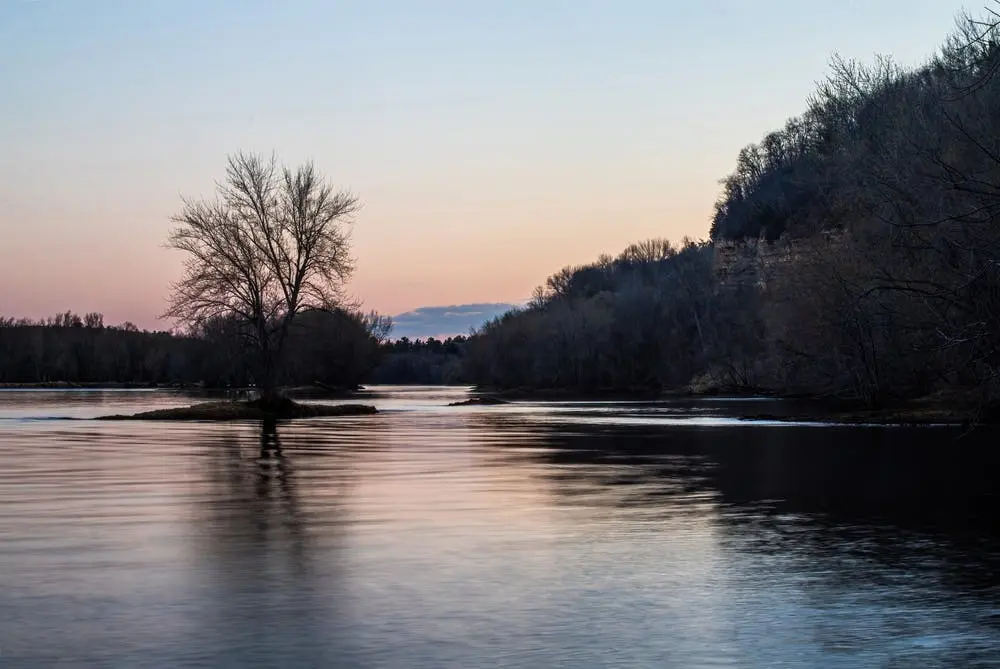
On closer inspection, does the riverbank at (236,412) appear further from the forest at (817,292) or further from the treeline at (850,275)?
the treeline at (850,275)

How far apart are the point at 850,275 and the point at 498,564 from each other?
47.4 m

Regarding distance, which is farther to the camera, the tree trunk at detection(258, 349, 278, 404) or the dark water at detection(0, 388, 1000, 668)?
the tree trunk at detection(258, 349, 278, 404)

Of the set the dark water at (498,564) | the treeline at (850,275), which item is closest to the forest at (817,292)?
the treeline at (850,275)

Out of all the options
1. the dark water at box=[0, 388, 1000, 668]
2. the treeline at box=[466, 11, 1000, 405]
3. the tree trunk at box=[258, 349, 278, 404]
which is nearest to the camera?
the dark water at box=[0, 388, 1000, 668]

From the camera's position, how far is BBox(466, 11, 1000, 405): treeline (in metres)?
36.2

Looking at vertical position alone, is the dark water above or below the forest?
below

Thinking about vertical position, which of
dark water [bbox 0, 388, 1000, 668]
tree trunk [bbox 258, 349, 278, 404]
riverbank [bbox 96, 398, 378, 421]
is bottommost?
dark water [bbox 0, 388, 1000, 668]

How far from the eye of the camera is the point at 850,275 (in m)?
56.8

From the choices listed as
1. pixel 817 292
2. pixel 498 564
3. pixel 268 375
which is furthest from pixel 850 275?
pixel 498 564

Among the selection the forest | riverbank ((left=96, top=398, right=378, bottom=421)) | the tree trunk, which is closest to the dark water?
the forest

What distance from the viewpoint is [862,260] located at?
5569 centimetres

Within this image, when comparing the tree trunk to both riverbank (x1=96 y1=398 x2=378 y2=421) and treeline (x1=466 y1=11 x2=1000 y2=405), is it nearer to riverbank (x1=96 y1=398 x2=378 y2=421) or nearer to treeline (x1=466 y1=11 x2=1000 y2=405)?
riverbank (x1=96 y1=398 x2=378 y2=421)

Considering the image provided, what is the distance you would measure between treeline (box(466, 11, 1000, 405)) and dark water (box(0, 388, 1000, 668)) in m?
7.12

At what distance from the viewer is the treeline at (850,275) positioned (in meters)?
36.2
